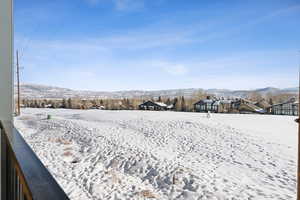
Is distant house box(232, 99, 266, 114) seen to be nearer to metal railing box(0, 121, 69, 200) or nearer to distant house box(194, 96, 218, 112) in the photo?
distant house box(194, 96, 218, 112)

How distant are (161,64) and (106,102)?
0.62m

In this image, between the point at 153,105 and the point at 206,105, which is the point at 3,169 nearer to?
the point at 153,105

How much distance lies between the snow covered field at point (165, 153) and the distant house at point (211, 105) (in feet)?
0.22

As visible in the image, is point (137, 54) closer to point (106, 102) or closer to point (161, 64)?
point (161, 64)

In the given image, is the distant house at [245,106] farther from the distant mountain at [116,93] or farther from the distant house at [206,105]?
the distant house at [206,105]

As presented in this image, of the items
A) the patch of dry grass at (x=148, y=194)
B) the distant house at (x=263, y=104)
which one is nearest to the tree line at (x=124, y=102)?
the distant house at (x=263, y=104)

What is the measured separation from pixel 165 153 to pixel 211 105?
65 cm

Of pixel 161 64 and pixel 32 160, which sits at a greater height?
pixel 161 64

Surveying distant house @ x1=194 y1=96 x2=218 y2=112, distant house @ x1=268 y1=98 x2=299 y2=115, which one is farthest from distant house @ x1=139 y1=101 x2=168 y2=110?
distant house @ x1=268 y1=98 x2=299 y2=115

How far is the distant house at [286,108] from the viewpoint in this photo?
1.02 meters

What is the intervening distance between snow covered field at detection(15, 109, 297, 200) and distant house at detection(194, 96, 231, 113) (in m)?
0.07

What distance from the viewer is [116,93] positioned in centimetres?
203

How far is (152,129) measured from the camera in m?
2.24

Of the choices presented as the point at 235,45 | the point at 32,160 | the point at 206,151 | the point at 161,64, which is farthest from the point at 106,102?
the point at 32,160
